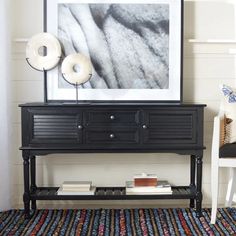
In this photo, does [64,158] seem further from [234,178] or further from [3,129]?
[234,178]

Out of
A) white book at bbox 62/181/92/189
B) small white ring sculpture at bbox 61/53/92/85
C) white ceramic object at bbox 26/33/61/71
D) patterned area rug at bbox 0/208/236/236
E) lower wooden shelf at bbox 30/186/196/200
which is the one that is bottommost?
patterned area rug at bbox 0/208/236/236

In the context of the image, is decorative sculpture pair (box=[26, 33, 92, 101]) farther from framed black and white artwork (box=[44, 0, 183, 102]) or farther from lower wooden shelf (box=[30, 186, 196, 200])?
lower wooden shelf (box=[30, 186, 196, 200])

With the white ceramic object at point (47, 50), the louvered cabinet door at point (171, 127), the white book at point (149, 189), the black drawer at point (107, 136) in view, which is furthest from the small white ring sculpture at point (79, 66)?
the white book at point (149, 189)

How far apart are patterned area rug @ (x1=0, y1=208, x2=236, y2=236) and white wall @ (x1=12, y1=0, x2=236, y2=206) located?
0.24m

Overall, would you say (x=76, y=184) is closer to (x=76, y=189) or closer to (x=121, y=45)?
(x=76, y=189)

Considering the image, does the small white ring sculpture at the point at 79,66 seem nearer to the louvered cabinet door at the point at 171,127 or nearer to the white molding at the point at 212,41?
the louvered cabinet door at the point at 171,127

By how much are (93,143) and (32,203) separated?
0.68 metres

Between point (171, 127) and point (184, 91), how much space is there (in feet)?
1.60

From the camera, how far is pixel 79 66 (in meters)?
2.82

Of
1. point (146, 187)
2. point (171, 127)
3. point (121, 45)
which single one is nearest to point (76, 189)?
point (146, 187)

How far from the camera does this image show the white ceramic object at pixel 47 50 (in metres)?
2.88

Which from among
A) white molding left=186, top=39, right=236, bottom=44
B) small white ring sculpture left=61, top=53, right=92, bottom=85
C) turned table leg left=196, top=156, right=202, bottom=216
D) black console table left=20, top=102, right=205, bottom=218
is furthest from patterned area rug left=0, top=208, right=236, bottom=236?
white molding left=186, top=39, right=236, bottom=44

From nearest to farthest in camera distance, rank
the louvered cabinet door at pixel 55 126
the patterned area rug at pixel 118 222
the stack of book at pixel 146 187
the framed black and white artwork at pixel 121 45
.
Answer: the patterned area rug at pixel 118 222 < the louvered cabinet door at pixel 55 126 < the stack of book at pixel 146 187 < the framed black and white artwork at pixel 121 45

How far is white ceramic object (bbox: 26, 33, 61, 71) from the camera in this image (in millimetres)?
2875
